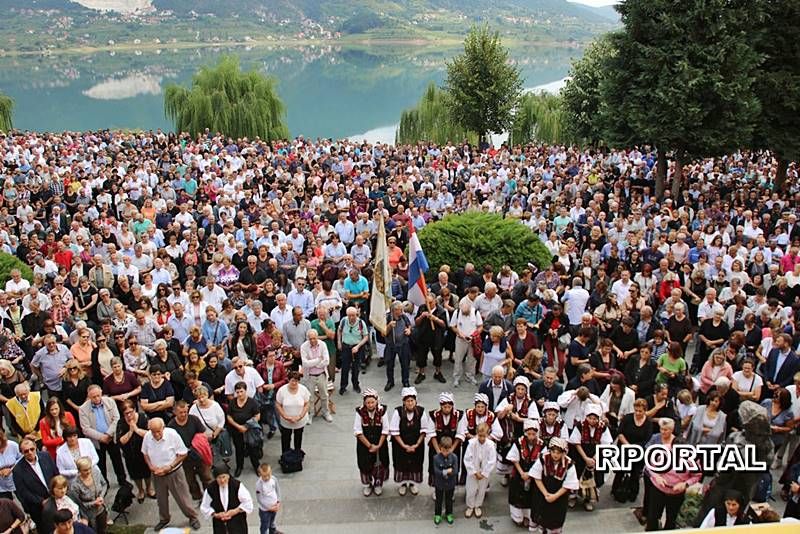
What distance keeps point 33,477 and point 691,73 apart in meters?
16.4

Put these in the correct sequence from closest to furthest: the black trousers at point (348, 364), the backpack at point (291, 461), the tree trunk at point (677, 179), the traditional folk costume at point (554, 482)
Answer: the traditional folk costume at point (554, 482) → the backpack at point (291, 461) → the black trousers at point (348, 364) → the tree trunk at point (677, 179)

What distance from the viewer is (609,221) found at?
51.0 ft

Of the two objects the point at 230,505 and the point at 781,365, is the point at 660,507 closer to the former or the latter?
the point at 781,365

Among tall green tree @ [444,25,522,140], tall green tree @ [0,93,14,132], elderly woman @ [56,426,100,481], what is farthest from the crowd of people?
tall green tree @ [0,93,14,132]

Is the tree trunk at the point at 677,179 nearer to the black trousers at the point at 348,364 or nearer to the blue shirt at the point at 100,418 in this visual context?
the black trousers at the point at 348,364

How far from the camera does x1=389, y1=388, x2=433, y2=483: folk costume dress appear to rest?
25.5 ft

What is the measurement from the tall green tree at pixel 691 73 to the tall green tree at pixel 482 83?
32.7ft

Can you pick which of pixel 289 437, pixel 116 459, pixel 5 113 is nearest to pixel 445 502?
pixel 289 437

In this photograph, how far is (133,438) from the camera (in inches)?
303

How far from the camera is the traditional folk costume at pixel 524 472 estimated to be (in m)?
7.20

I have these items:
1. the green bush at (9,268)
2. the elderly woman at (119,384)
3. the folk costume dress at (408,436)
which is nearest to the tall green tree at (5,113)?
the green bush at (9,268)

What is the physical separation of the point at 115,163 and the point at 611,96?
562 inches

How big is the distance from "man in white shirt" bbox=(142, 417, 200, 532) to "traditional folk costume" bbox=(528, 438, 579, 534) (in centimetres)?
357

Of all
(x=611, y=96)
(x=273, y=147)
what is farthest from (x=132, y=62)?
(x=611, y=96)
